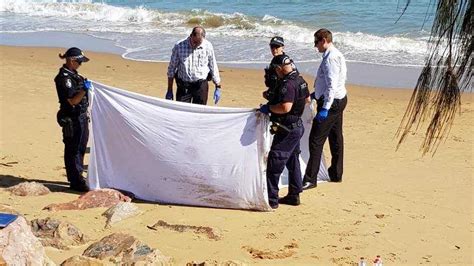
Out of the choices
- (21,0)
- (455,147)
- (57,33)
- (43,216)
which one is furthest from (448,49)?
(21,0)

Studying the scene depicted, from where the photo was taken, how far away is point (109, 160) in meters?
8.33

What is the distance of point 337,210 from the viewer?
26.6ft

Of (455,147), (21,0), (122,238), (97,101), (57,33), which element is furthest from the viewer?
(21,0)

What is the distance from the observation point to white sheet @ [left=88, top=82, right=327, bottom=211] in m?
7.85

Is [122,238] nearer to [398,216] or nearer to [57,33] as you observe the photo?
[398,216]

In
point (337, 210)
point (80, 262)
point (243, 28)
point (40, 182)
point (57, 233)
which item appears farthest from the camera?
point (243, 28)

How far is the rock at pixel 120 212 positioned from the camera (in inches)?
300

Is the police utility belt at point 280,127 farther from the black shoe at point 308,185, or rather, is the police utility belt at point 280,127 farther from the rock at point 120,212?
the rock at point 120,212

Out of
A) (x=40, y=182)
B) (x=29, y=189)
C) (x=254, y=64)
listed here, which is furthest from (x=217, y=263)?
(x=254, y=64)

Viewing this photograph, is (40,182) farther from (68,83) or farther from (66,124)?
(68,83)

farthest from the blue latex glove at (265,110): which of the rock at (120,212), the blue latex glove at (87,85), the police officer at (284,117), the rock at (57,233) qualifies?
the rock at (57,233)

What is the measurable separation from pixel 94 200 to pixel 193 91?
6.58ft

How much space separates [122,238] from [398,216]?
2.72 meters

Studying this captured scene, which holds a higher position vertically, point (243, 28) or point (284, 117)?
point (284, 117)
